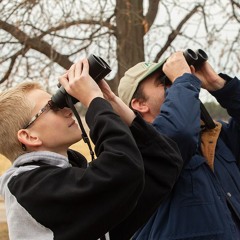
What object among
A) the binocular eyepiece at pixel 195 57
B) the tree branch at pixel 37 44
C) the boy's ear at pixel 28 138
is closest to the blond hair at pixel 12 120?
the boy's ear at pixel 28 138

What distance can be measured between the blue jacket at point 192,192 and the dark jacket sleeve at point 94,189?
44 cm

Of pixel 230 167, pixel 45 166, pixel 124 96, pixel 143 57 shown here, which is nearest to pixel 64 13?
pixel 143 57

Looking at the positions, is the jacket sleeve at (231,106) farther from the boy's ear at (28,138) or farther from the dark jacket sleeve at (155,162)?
the boy's ear at (28,138)

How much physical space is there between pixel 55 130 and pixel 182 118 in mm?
485

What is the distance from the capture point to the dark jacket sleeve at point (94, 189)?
1465mm

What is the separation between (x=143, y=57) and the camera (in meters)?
6.38

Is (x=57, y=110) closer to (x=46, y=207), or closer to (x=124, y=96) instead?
(x=46, y=207)

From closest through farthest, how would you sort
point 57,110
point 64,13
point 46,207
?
point 46,207 → point 57,110 → point 64,13

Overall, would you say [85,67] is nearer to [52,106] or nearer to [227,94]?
[52,106]

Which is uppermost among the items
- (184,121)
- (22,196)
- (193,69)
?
(193,69)

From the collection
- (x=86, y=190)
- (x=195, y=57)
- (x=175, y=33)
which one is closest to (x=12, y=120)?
(x=86, y=190)

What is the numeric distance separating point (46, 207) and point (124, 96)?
96 centimetres

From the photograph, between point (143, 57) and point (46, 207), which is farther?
point (143, 57)

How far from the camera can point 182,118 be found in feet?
6.30
